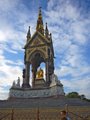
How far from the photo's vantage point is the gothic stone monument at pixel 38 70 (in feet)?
97.3

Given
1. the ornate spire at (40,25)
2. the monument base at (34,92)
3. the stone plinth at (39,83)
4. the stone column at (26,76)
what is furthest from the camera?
the ornate spire at (40,25)

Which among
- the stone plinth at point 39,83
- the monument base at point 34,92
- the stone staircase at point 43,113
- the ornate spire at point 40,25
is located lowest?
the stone staircase at point 43,113

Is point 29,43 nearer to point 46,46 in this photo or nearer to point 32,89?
point 46,46

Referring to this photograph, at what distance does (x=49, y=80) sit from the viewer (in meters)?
31.3

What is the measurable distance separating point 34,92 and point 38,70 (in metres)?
5.13

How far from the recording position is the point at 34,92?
3023 cm

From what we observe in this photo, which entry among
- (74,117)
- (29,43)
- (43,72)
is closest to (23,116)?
(74,117)

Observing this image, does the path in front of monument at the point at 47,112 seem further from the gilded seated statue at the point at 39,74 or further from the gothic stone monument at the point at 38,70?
the gilded seated statue at the point at 39,74

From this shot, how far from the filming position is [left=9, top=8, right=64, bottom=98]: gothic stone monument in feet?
97.3

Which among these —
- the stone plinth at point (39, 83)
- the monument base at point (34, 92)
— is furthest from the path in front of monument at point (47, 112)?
the stone plinth at point (39, 83)

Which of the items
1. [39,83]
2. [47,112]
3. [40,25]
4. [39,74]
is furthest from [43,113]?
[40,25]

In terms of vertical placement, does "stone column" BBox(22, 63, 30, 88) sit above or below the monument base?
above

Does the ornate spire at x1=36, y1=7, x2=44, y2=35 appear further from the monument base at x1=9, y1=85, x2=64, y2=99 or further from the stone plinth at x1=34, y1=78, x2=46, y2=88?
the monument base at x1=9, y1=85, x2=64, y2=99

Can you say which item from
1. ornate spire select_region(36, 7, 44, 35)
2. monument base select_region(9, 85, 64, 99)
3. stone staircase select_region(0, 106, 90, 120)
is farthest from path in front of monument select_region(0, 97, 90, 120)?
ornate spire select_region(36, 7, 44, 35)
